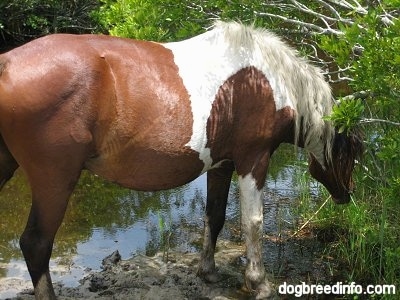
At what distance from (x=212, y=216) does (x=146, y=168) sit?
3.33ft

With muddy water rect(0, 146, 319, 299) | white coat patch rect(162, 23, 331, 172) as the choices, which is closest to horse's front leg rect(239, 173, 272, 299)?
white coat patch rect(162, 23, 331, 172)

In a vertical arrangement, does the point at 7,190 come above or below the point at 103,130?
below

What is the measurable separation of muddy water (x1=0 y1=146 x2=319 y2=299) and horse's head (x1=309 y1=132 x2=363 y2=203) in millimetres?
598

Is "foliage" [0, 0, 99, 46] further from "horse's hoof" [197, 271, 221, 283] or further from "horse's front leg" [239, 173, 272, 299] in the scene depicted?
"horse's front leg" [239, 173, 272, 299]

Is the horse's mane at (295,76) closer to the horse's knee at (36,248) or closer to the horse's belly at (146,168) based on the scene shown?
the horse's belly at (146,168)

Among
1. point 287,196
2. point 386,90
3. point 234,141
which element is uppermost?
point 386,90

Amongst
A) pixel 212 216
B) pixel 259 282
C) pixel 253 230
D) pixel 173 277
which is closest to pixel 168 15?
pixel 212 216

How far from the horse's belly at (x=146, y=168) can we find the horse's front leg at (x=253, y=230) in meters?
0.42

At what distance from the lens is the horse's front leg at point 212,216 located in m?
4.23

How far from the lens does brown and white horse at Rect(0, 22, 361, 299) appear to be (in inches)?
124

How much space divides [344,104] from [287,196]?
2.83 metres

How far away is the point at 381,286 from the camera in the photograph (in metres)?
3.82

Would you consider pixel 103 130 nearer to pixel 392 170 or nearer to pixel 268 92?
pixel 268 92

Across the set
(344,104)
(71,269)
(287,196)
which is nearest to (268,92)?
(344,104)
